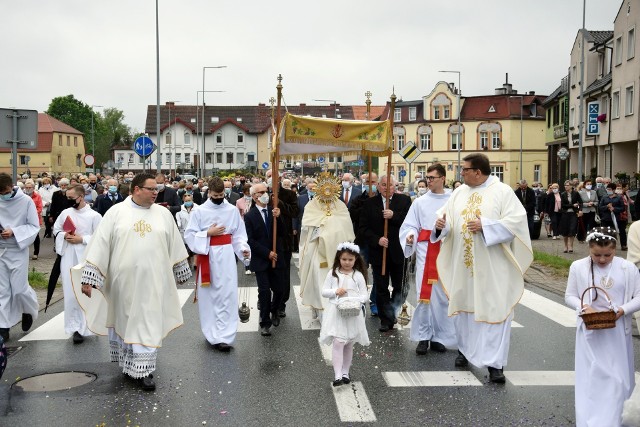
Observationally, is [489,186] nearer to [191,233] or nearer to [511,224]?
[511,224]

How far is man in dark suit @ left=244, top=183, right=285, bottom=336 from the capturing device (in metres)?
10.0

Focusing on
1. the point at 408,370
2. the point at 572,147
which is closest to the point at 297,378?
the point at 408,370

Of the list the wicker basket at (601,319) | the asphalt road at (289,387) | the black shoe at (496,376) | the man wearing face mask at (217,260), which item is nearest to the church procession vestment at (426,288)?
the asphalt road at (289,387)

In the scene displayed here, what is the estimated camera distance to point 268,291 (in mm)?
9930

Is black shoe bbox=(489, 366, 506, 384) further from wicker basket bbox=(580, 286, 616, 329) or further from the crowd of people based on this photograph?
wicker basket bbox=(580, 286, 616, 329)

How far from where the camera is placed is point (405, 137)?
81.8 metres

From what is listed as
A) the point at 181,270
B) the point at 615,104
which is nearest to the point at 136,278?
the point at 181,270

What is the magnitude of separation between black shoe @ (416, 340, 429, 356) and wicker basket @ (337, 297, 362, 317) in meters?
1.46

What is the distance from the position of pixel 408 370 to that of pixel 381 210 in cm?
294

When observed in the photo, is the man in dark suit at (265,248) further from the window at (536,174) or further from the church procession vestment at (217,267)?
the window at (536,174)

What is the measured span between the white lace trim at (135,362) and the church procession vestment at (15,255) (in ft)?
8.34

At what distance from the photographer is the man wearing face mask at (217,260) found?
910cm

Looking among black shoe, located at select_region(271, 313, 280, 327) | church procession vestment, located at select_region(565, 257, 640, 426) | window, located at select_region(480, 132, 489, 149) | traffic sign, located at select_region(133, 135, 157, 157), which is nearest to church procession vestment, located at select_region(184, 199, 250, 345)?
black shoe, located at select_region(271, 313, 280, 327)

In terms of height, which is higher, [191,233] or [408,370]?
[191,233]
